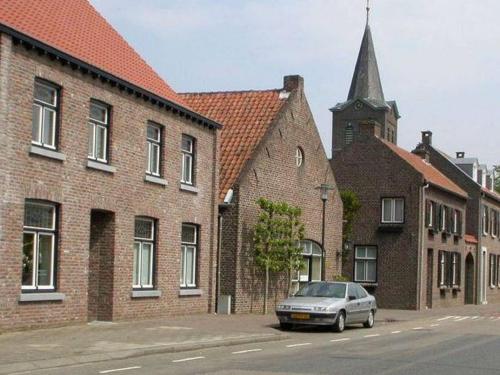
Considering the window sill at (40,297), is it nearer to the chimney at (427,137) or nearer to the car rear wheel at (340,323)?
the car rear wheel at (340,323)

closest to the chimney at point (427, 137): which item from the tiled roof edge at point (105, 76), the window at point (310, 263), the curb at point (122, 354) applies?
the window at point (310, 263)

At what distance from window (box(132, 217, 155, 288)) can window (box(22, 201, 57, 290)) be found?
13.2 ft

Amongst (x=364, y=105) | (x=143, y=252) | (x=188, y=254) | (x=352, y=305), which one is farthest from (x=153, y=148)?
(x=364, y=105)

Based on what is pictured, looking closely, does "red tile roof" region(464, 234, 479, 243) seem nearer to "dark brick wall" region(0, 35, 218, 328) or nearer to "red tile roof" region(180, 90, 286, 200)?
"red tile roof" region(180, 90, 286, 200)

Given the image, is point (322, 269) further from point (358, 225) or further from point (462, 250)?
point (462, 250)

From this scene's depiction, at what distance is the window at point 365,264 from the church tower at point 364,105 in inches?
1093

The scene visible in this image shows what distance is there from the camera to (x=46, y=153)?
19609 mm

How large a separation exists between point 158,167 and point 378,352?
980 cm

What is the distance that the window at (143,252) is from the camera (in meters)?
24.1

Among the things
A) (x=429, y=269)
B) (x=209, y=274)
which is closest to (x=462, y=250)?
(x=429, y=269)

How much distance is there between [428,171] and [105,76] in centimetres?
2997

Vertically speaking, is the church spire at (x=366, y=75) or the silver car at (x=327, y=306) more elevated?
the church spire at (x=366, y=75)

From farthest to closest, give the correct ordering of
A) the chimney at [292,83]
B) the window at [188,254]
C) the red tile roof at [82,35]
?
the chimney at [292,83] < the window at [188,254] < the red tile roof at [82,35]

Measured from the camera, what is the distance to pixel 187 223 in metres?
26.9
